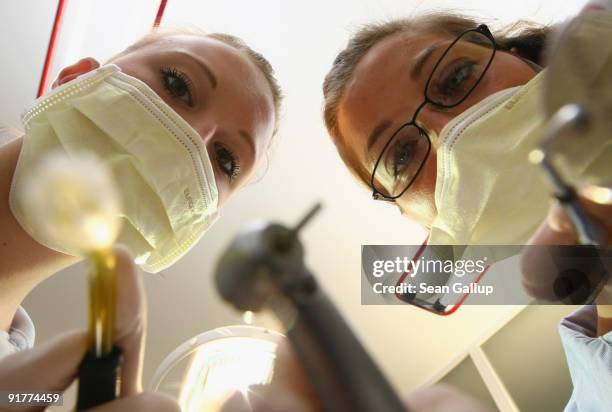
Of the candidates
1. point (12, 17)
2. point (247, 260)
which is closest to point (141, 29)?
point (12, 17)

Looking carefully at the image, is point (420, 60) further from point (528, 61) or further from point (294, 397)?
point (294, 397)

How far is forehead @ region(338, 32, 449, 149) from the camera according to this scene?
60cm

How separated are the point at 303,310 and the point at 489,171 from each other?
38 cm

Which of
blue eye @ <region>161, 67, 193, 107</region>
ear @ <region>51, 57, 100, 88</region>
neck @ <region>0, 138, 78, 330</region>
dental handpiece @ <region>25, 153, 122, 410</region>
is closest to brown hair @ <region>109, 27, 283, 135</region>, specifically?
ear @ <region>51, 57, 100, 88</region>

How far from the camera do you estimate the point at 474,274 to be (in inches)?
17.7

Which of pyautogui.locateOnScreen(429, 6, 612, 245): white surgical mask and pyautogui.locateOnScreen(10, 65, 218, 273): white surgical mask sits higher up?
pyautogui.locateOnScreen(429, 6, 612, 245): white surgical mask

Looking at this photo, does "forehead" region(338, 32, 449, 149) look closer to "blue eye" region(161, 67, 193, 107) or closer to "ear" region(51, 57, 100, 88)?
"blue eye" region(161, 67, 193, 107)

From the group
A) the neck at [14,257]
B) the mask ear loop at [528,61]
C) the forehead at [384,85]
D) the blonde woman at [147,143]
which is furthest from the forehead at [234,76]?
the mask ear loop at [528,61]

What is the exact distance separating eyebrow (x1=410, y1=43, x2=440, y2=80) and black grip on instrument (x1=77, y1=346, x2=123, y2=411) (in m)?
0.53

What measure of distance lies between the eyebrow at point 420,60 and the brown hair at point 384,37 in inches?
3.0

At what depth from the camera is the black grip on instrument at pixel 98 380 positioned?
6.9 inches

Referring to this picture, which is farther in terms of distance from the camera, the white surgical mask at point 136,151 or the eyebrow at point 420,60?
the eyebrow at point 420,60

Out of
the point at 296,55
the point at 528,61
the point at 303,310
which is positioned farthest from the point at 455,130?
the point at 296,55

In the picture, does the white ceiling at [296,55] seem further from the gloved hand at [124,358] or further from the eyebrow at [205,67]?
the gloved hand at [124,358]
